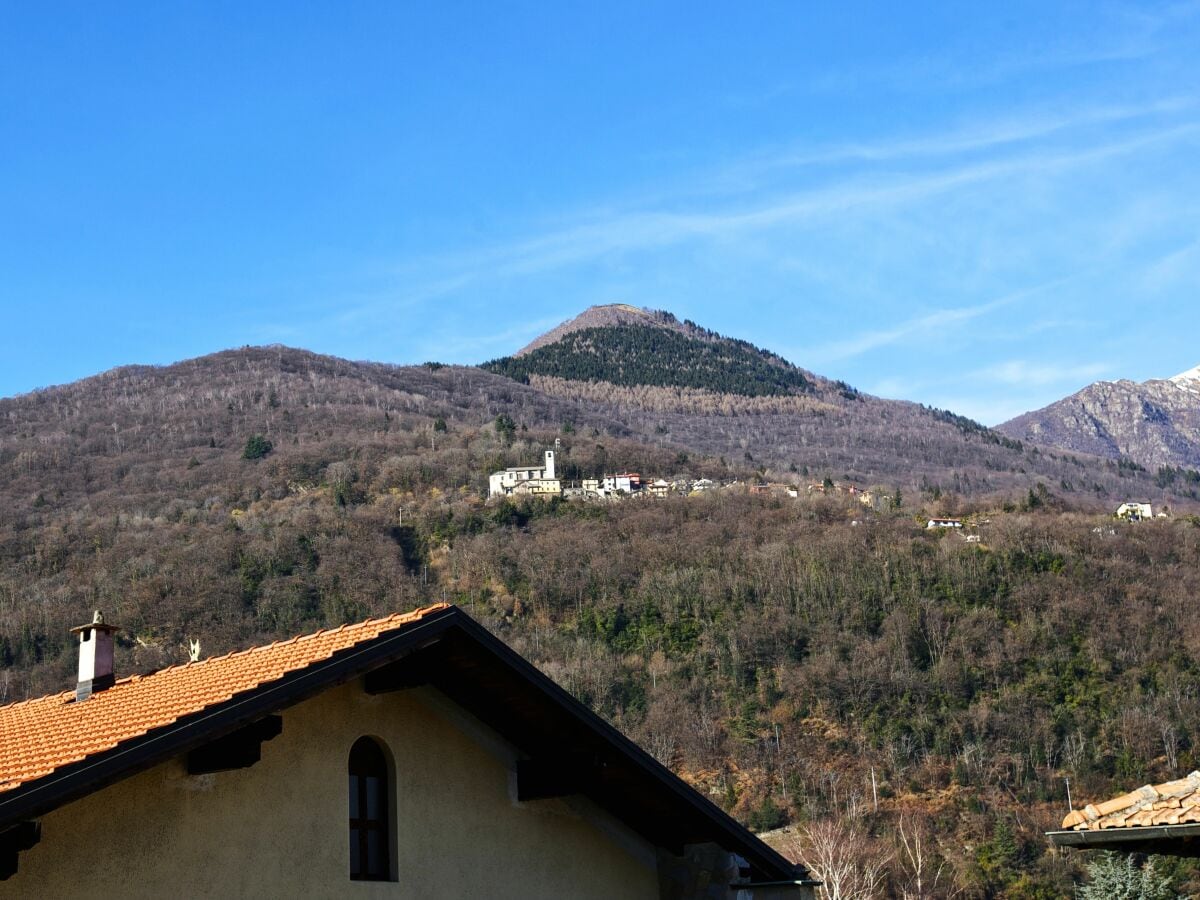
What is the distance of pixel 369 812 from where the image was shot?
372 inches

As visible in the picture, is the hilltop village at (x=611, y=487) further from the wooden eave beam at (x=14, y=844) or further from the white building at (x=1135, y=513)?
the wooden eave beam at (x=14, y=844)

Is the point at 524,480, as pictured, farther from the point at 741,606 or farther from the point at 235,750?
the point at 235,750

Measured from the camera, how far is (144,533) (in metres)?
131

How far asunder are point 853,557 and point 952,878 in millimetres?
50157

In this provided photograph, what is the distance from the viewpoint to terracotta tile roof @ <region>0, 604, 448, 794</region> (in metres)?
8.11

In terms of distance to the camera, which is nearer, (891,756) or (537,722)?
(537,722)

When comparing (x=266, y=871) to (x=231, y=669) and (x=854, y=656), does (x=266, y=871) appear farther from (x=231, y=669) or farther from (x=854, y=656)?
(x=854, y=656)

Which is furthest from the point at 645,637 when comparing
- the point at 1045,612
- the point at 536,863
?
the point at 536,863

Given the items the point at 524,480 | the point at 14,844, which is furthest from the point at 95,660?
the point at 524,480

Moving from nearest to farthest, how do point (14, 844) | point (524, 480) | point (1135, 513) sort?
point (14, 844) < point (524, 480) < point (1135, 513)

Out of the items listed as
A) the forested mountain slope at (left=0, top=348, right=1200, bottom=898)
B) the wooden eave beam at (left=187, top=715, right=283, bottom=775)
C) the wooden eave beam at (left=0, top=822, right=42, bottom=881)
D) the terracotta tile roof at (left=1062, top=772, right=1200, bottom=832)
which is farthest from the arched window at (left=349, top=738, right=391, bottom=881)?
the forested mountain slope at (left=0, top=348, right=1200, bottom=898)

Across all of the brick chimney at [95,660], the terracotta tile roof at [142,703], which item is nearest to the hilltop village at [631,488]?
the brick chimney at [95,660]

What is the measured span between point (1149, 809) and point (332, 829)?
4599 mm

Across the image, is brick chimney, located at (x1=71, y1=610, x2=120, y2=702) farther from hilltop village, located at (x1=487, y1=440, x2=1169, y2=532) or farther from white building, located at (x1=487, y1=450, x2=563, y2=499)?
white building, located at (x1=487, y1=450, x2=563, y2=499)
